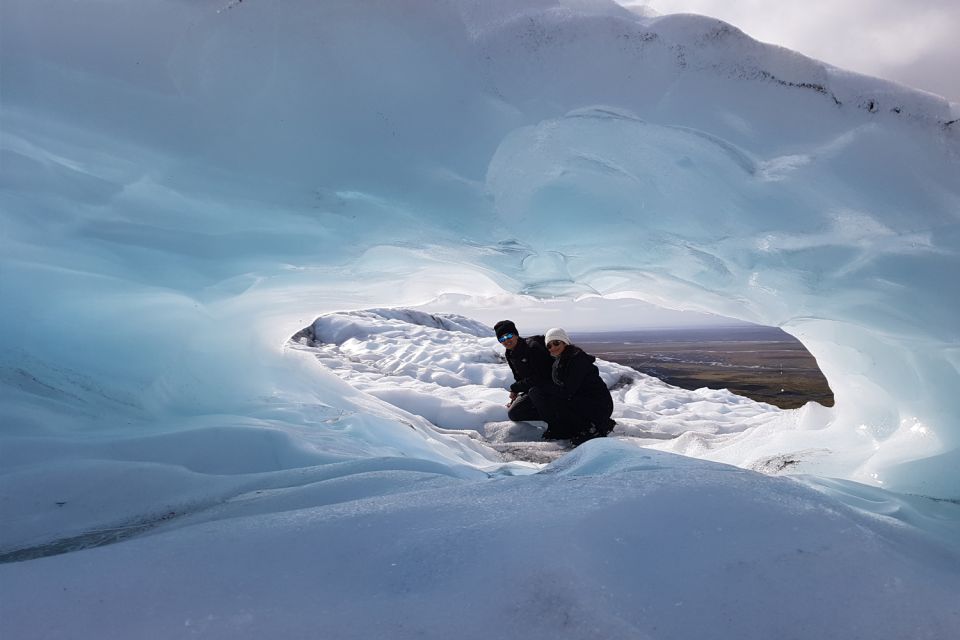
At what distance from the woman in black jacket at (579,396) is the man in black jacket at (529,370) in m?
0.10

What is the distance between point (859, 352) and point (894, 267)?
1.06 m

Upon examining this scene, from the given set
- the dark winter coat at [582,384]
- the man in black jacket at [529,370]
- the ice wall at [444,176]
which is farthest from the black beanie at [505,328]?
the ice wall at [444,176]

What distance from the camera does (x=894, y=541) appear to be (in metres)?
1.35

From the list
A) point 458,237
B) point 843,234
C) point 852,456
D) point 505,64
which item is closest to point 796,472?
point 852,456

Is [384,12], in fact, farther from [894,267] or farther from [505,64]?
[894,267]

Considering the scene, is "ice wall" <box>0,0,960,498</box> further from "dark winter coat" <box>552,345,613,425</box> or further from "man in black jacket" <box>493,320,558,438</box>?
"man in black jacket" <box>493,320,558,438</box>

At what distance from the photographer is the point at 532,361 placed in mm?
4547

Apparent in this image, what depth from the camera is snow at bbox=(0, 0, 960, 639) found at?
109 centimetres

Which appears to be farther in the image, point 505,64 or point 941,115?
point 505,64

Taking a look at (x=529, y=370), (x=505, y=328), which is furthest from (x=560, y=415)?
(x=505, y=328)

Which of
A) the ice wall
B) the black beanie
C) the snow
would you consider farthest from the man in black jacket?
the ice wall

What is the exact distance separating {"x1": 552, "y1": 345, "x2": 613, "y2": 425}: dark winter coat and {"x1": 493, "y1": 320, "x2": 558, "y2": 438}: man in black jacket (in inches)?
4.4

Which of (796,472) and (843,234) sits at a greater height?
(843,234)

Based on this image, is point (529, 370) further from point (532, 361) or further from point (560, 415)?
point (560, 415)
